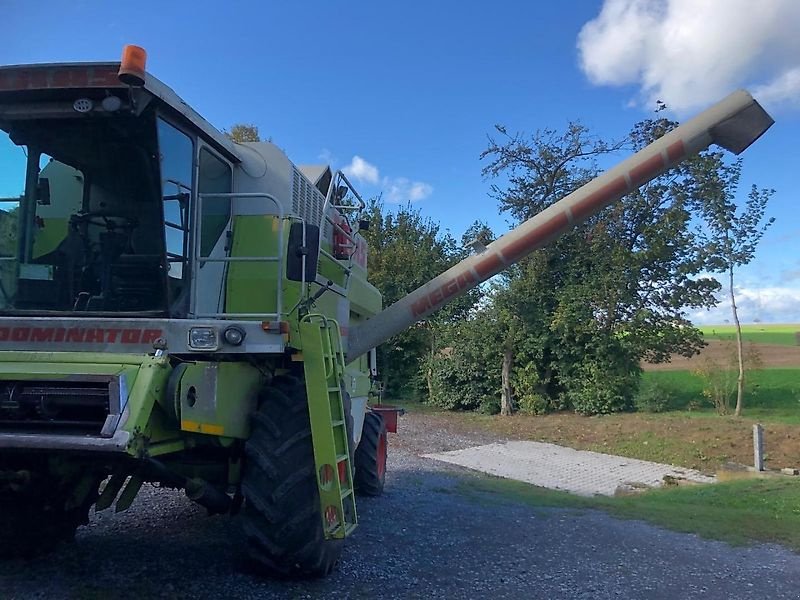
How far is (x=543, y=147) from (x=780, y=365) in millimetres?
18557

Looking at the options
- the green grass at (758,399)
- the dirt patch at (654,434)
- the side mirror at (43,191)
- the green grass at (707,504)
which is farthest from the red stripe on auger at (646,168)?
the green grass at (758,399)

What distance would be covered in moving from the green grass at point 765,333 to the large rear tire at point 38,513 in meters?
18.9

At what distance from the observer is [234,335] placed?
4504 millimetres

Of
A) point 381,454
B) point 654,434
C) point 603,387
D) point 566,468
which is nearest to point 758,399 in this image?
point 603,387

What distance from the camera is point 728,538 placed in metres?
7.31

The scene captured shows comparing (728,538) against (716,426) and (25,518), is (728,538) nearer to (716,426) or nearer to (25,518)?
(25,518)

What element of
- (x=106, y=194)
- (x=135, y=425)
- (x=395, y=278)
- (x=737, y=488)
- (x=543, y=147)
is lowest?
(x=737, y=488)

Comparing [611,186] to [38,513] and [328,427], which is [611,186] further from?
[38,513]

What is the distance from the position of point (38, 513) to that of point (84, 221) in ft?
7.14

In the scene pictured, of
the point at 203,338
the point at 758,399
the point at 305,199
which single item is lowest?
the point at 758,399

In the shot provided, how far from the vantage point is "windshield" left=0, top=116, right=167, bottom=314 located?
4.60 meters

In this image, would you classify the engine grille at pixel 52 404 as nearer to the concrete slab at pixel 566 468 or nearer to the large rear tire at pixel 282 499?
the large rear tire at pixel 282 499

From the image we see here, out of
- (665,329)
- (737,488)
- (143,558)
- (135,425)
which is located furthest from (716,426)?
(135,425)

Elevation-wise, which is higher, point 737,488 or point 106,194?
point 106,194
